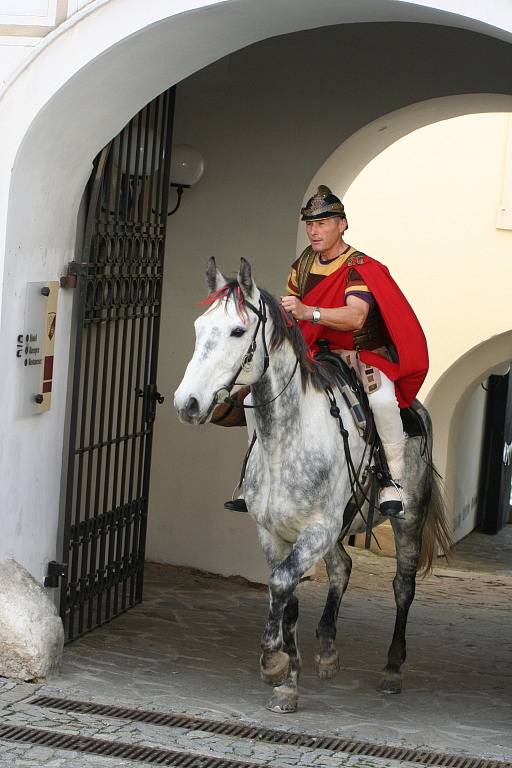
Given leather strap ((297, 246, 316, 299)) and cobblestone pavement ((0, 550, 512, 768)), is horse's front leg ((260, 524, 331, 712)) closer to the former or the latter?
cobblestone pavement ((0, 550, 512, 768))

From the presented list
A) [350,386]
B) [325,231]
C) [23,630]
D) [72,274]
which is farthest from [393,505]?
[72,274]

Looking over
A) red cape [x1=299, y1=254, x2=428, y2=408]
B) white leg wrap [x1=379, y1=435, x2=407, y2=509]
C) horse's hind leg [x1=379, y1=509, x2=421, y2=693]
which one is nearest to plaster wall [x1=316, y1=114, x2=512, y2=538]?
horse's hind leg [x1=379, y1=509, x2=421, y2=693]

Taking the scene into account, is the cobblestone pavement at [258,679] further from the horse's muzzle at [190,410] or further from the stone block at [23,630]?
the horse's muzzle at [190,410]

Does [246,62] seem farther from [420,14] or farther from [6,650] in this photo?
[6,650]

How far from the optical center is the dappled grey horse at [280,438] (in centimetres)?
575

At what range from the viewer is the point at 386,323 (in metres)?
6.72

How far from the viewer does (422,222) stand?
13.6 metres

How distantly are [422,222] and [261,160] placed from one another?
4329mm

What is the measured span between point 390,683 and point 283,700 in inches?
36.6

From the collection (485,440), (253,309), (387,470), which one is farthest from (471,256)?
(253,309)

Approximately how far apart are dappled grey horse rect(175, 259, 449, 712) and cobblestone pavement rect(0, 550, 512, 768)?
41 cm

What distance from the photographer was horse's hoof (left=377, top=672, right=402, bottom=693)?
7.10 meters

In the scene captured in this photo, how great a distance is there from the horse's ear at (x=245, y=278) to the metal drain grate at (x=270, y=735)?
79.0 inches

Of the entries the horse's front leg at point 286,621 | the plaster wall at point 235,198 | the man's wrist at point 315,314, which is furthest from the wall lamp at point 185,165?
the horse's front leg at point 286,621
